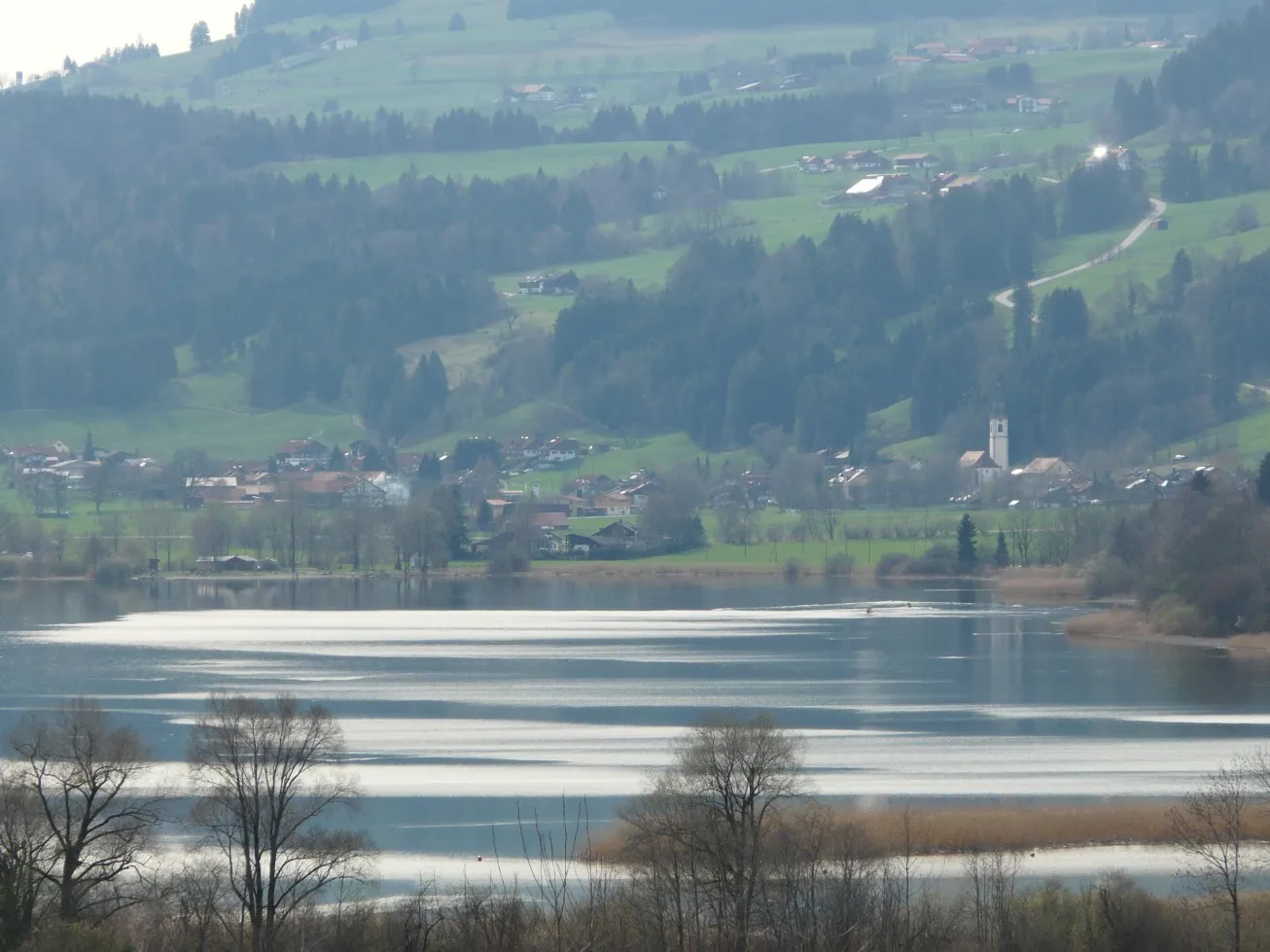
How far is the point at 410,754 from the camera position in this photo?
49.0 meters

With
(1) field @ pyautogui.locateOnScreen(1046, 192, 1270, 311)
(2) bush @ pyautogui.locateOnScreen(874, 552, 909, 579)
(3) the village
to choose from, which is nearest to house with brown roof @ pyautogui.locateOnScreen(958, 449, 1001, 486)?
(3) the village

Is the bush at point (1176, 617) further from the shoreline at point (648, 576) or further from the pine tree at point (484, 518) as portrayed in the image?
the pine tree at point (484, 518)

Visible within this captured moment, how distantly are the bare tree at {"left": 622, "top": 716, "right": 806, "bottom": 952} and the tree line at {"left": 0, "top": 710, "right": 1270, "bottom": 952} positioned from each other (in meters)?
0.06

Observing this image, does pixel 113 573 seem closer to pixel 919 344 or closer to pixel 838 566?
pixel 838 566

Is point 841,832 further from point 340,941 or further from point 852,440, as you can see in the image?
point 852,440

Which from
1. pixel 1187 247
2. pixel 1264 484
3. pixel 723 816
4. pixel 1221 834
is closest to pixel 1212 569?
pixel 1264 484

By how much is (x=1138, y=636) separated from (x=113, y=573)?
6004 centimetres

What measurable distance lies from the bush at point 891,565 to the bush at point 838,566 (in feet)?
4.94

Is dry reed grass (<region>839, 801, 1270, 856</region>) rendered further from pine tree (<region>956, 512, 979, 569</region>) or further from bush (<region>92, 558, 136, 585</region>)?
bush (<region>92, 558, 136, 585</region>)

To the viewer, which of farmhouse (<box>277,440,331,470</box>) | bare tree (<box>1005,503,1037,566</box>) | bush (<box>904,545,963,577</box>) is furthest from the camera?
farmhouse (<box>277,440,331,470</box>)

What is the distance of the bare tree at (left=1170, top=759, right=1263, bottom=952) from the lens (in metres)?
29.9

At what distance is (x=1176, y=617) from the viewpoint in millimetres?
77125

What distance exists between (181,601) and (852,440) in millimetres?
75471

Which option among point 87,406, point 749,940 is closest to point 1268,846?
point 749,940
